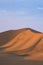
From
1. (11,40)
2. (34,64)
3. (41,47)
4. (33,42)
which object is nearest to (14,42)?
(11,40)

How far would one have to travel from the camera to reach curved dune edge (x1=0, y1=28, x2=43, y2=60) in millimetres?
19672

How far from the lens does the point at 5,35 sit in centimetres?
2575

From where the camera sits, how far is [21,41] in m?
23.2

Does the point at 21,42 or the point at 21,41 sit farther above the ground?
the point at 21,41

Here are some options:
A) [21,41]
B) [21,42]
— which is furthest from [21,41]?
[21,42]

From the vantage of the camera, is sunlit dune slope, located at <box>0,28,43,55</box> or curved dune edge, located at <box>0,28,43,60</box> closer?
curved dune edge, located at <box>0,28,43,60</box>

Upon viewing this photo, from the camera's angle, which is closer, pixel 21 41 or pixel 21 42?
pixel 21 42

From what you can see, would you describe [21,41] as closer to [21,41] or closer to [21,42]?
[21,41]

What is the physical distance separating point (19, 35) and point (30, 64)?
13.6m

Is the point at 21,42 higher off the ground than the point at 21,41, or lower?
lower

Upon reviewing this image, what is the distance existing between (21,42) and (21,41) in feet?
1.11

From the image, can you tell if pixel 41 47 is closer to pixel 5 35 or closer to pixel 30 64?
pixel 5 35

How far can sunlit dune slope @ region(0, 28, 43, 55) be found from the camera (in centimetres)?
1980

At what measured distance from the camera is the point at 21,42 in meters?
22.9
